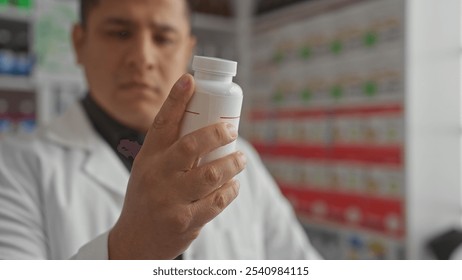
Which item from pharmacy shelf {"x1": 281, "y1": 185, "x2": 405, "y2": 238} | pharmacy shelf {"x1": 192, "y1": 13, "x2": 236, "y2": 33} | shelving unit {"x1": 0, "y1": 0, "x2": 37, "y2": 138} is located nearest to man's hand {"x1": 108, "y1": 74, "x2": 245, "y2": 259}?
pharmacy shelf {"x1": 192, "y1": 13, "x2": 236, "y2": 33}

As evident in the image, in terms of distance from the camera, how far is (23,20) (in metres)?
1.89

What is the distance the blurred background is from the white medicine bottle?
42 cm

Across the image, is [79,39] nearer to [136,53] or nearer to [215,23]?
[136,53]

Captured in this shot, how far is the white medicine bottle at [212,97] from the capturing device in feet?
1.15

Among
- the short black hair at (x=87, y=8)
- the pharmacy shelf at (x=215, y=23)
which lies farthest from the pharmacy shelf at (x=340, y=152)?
the short black hair at (x=87, y=8)

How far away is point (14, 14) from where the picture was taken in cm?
185

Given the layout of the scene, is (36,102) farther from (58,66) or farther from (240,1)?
(240,1)

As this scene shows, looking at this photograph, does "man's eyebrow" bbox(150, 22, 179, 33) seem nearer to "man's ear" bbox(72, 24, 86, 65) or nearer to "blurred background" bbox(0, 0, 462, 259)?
"man's ear" bbox(72, 24, 86, 65)

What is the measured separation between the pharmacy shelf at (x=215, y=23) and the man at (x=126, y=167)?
0.64 feet

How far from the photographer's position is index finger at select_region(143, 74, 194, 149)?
0.35m

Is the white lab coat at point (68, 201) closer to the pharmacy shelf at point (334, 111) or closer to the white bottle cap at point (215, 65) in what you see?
the white bottle cap at point (215, 65)

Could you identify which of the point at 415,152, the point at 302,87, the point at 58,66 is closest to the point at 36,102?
the point at 58,66

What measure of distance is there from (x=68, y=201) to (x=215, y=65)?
29 centimetres

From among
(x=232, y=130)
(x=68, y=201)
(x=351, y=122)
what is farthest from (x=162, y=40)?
(x=351, y=122)
